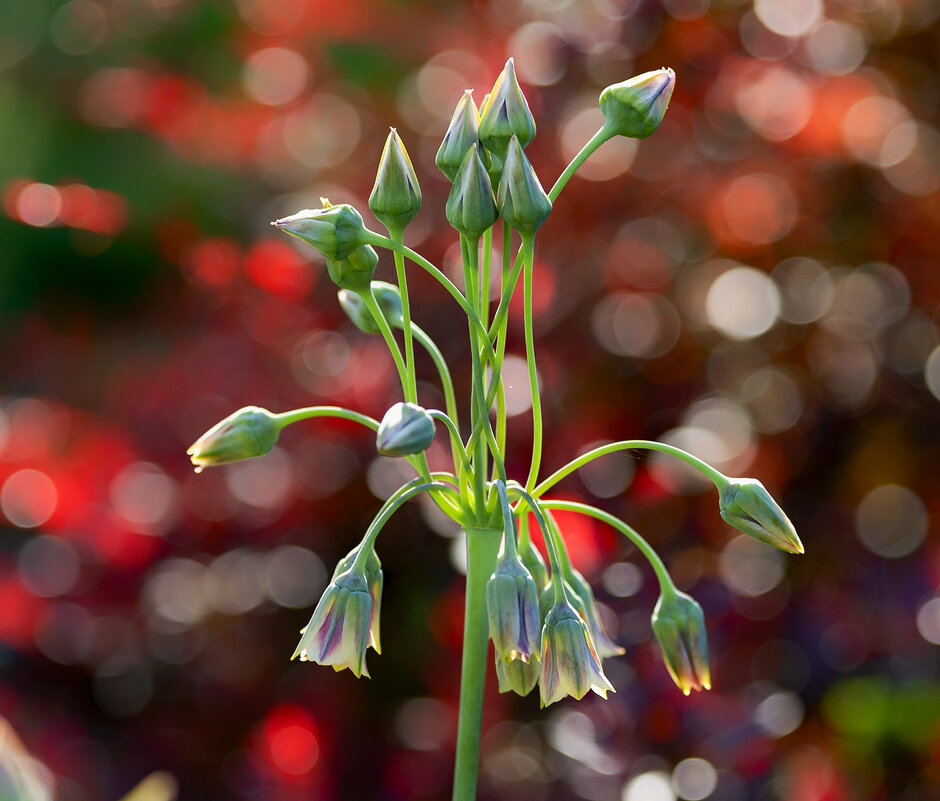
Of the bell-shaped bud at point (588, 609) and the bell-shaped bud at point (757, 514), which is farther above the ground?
the bell-shaped bud at point (757, 514)

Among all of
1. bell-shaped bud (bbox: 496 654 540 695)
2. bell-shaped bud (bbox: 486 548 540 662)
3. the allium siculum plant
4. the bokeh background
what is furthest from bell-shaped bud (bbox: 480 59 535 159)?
the bokeh background

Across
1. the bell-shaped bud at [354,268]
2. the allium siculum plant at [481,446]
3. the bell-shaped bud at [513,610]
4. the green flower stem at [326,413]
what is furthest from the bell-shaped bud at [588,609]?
the bell-shaped bud at [354,268]

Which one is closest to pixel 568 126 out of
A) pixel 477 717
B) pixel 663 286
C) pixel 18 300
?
pixel 663 286

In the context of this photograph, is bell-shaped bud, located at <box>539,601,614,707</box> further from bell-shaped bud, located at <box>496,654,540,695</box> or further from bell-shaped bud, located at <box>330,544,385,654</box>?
bell-shaped bud, located at <box>330,544,385,654</box>

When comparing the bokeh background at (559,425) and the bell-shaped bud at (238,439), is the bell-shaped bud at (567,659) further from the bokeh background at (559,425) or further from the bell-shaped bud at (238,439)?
the bokeh background at (559,425)

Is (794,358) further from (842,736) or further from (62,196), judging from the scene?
(62,196)

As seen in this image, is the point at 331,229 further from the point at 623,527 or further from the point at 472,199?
the point at 623,527

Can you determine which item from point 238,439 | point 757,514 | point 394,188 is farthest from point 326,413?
point 757,514
